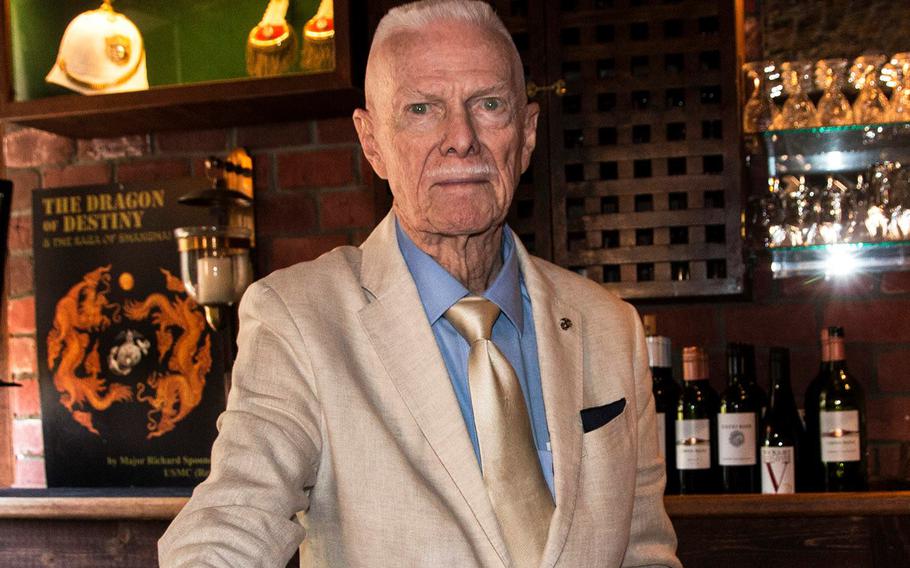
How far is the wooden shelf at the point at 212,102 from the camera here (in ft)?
8.70

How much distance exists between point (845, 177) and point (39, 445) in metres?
2.26

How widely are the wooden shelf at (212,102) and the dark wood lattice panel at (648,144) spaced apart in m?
0.51

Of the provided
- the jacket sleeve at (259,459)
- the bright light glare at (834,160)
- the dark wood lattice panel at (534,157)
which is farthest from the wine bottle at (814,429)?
the jacket sleeve at (259,459)

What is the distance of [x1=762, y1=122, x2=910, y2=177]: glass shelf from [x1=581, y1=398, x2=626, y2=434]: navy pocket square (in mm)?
1494

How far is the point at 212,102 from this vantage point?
273 cm

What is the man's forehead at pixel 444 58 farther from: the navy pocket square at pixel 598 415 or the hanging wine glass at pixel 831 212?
the hanging wine glass at pixel 831 212

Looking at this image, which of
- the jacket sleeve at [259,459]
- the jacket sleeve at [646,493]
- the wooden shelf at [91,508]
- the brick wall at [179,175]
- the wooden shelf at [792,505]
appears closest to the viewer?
the jacket sleeve at [259,459]

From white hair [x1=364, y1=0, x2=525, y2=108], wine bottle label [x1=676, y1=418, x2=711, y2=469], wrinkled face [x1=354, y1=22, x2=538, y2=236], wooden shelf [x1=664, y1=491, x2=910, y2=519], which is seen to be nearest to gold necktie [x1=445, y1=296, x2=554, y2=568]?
wrinkled face [x1=354, y1=22, x2=538, y2=236]

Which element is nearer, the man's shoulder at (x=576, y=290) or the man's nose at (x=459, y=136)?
the man's nose at (x=459, y=136)

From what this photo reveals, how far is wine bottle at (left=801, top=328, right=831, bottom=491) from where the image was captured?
259 centimetres

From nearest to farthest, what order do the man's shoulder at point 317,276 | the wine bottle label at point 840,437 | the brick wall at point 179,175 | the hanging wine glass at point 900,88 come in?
the man's shoulder at point 317,276 < the wine bottle label at point 840,437 < the hanging wine glass at point 900,88 < the brick wall at point 179,175

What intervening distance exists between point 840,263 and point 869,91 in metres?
0.43

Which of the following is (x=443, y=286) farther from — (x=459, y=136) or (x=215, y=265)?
(x=215, y=265)

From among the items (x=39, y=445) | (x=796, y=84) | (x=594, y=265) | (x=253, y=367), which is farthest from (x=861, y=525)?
(x=39, y=445)
